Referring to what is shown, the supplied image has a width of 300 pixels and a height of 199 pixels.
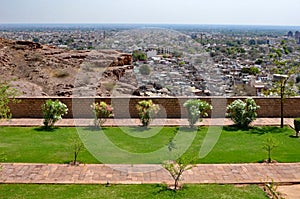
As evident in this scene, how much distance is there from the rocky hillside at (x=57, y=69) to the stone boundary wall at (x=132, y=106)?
3.25m

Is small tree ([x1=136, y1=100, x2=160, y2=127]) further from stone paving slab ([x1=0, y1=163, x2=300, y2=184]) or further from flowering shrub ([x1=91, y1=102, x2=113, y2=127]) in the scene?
stone paving slab ([x1=0, y1=163, x2=300, y2=184])

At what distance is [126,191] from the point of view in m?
6.73

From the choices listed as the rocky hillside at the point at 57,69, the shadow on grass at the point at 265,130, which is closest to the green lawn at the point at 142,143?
the shadow on grass at the point at 265,130

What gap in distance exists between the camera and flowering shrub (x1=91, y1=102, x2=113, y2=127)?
11.5 metres

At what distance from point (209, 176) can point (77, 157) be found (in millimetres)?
3069

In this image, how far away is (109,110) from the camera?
11.7m

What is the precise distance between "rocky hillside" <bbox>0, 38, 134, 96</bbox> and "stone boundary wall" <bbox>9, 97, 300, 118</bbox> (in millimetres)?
3246

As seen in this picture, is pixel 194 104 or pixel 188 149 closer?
pixel 188 149

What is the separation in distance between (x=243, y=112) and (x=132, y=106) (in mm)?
3736

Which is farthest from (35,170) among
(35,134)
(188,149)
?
(188,149)

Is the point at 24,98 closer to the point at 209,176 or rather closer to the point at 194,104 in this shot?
the point at 194,104

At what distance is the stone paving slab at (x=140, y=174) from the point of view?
23.7 ft

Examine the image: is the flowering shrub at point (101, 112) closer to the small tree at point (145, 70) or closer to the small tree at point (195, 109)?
the small tree at point (195, 109)

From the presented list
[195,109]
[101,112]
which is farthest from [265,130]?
[101,112]
